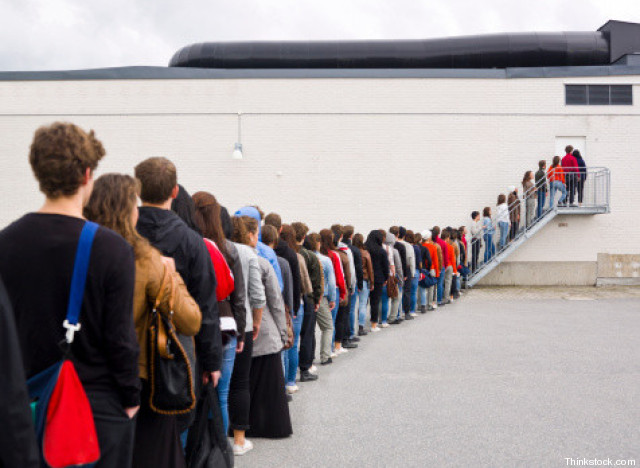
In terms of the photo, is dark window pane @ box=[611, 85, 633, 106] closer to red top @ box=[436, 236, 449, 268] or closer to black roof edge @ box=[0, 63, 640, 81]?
black roof edge @ box=[0, 63, 640, 81]

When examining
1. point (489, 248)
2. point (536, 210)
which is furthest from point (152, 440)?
point (536, 210)

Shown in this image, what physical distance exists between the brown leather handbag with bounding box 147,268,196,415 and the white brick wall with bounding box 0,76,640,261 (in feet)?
53.3

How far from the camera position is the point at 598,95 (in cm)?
1920

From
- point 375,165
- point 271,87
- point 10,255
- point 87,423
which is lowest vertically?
point 87,423

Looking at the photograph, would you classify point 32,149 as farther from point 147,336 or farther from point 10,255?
point 147,336

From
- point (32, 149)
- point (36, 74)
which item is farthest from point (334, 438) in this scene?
point (36, 74)

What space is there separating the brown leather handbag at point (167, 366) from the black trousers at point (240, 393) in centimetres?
192

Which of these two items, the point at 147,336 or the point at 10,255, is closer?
the point at 10,255

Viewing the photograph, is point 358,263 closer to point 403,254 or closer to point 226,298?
point 403,254

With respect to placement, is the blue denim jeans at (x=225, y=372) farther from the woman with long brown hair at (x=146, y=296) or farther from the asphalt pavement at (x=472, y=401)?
the woman with long brown hair at (x=146, y=296)

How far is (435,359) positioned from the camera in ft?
28.2

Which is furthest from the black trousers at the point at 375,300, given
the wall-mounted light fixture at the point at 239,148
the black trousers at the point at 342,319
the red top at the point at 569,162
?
the red top at the point at 569,162

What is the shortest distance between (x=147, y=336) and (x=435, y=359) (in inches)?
248

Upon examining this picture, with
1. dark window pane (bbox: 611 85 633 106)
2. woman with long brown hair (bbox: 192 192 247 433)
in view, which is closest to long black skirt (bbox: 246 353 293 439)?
woman with long brown hair (bbox: 192 192 247 433)
